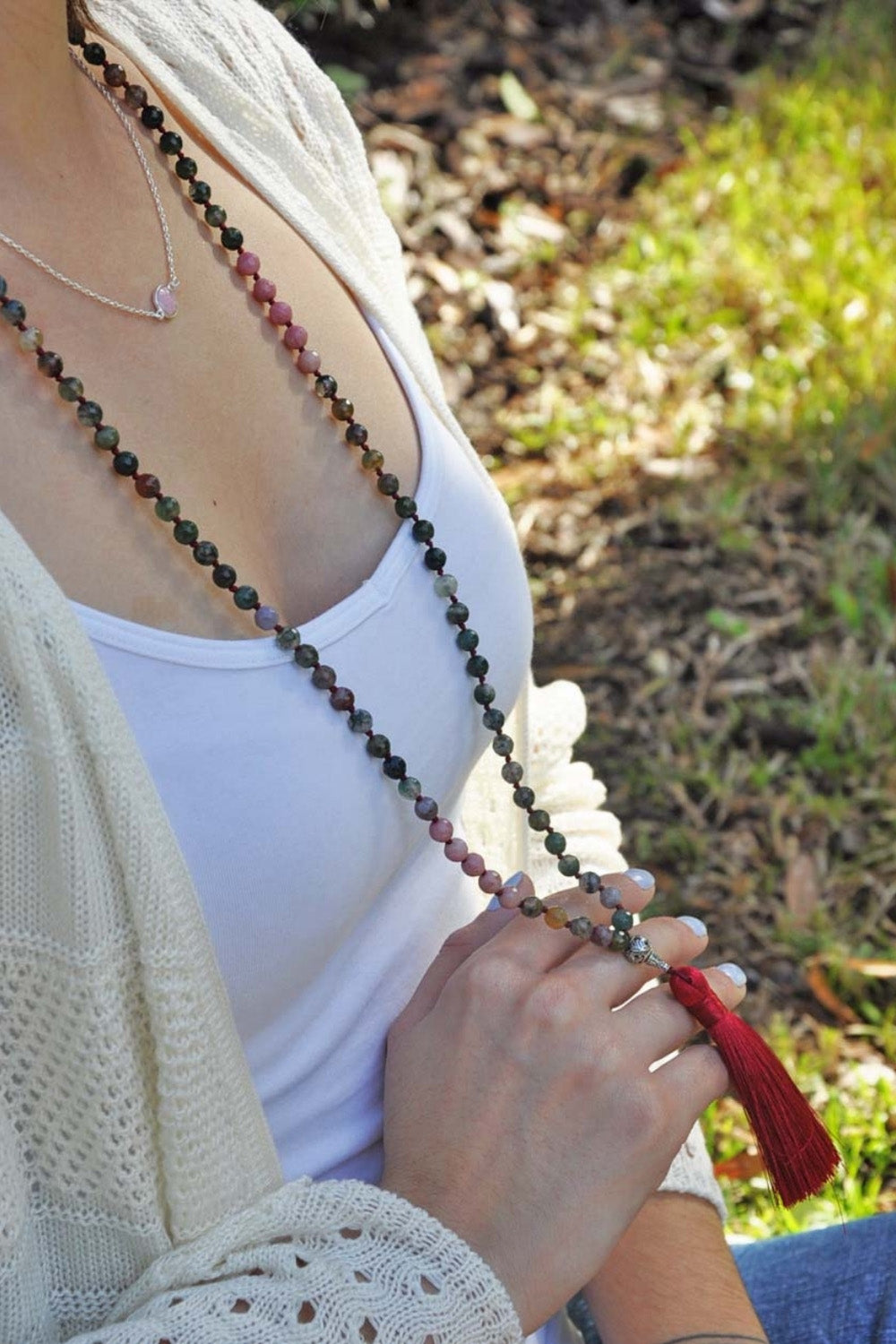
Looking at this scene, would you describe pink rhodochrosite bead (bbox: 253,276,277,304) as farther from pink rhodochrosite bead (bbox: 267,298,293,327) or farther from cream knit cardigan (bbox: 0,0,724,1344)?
cream knit cardigan (bbox: 0,0,724,1344)

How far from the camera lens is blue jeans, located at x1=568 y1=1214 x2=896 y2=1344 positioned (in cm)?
141

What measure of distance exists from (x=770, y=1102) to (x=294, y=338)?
2.43 ft

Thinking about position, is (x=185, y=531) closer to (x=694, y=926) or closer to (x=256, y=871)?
(x=256, y=871)

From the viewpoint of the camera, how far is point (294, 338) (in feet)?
4.39

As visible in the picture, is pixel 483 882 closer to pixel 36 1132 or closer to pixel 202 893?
pixel 202 893

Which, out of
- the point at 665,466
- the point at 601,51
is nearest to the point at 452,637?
the point at 665,466

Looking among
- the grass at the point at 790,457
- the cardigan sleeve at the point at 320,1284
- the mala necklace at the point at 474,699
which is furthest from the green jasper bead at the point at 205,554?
the grass at the point at 790,457

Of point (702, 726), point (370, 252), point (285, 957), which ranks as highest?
point (370, 252)

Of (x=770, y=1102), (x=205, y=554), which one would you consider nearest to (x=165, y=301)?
(x=205, y=554)

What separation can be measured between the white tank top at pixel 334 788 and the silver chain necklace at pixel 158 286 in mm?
216

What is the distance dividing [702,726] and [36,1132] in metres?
1.81

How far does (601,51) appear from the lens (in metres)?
4.21

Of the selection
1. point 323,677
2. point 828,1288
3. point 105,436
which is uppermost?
point 105,436

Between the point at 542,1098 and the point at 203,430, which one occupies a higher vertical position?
the point at 203,430
